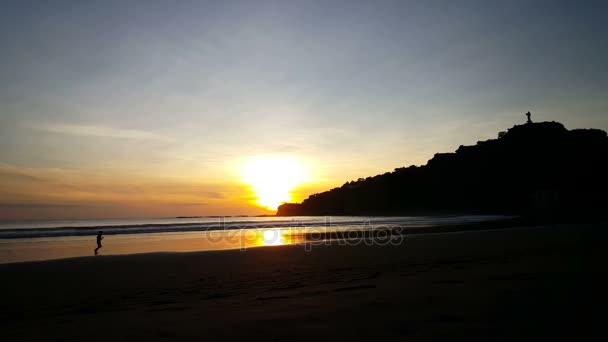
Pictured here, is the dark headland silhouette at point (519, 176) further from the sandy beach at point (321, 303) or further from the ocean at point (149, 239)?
the sandy beach at point (321, 303)

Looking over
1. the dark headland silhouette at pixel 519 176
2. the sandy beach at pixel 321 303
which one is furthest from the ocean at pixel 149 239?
the dark headland silhouette at pixel 519 176

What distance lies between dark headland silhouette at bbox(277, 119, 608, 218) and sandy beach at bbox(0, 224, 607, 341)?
54441 mm

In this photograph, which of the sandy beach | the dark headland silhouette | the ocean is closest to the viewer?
the sandy beach

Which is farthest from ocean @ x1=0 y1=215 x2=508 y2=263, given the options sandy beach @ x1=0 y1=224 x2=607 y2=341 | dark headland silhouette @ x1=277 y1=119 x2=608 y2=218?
dark headland silhouette @ x1=277 y1=119 x2=608 y2=218

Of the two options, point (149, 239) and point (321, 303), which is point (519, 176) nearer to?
point (149, 239)

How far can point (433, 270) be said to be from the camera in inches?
356

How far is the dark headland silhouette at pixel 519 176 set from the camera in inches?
2753

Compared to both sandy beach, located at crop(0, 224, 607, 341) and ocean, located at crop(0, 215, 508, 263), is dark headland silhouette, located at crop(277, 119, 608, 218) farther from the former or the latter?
sandy beach, located at crop(0, 224, 607, 341)

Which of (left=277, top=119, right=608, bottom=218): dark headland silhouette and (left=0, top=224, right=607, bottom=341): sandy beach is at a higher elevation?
(left=277, top=119, right=608, bottom=218): dark headland silhouette

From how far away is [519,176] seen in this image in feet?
302

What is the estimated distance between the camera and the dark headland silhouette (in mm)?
69925

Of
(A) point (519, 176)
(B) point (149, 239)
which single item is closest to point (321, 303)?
(B) point (149, 239)

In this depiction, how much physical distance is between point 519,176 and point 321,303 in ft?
335

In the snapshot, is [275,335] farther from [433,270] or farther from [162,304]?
[433,270]
